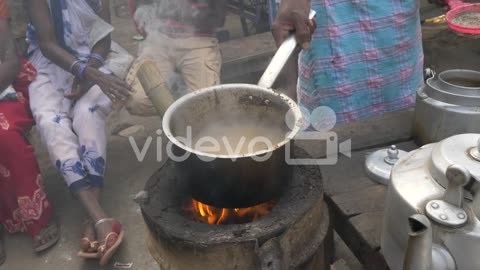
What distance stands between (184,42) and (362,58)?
2.04m

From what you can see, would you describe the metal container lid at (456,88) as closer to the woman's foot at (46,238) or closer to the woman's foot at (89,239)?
the woman's foot at (89,239)

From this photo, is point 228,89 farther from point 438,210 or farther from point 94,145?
point 94,145

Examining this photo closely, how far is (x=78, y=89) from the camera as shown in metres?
3.57

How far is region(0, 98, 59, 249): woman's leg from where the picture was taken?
127 inches

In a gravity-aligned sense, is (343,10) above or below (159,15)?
above

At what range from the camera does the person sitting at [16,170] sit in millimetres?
3221

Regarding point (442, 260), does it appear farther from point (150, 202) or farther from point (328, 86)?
point (328, 86)

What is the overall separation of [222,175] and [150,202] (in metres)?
0.40

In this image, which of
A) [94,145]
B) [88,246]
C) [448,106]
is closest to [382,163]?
[448,106]

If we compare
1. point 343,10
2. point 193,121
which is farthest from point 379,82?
point 193,121

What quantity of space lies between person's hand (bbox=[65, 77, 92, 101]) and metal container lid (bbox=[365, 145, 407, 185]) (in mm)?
2638

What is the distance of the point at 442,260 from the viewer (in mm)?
1032

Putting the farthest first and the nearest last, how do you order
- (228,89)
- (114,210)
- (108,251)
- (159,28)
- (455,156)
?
1. (159,28)
2. (114,210)
3. (108,251)
4. (228,89)
5. (455,156)

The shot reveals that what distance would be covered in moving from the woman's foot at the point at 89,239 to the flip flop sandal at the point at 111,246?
81 millimetres
